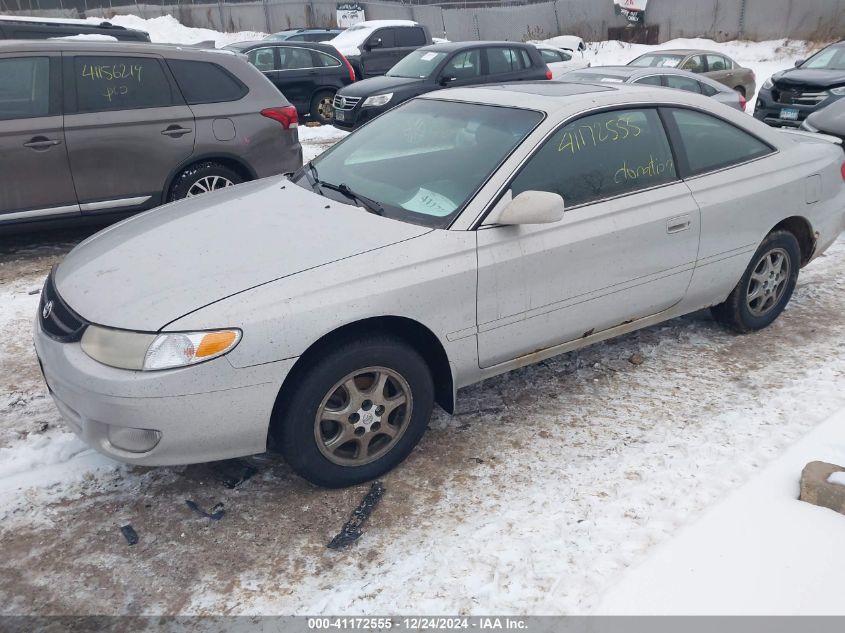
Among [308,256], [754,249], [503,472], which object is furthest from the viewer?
[754,249]

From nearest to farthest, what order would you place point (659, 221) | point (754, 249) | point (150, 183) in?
1. point (659, 221)
2. point (754, 249)
3. point (150, 183)

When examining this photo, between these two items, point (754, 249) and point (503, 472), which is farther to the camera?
point (754, 249)

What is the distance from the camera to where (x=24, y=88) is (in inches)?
222

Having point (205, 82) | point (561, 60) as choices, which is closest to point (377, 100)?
point (205, 82)

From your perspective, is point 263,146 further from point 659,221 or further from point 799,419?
point 799,419

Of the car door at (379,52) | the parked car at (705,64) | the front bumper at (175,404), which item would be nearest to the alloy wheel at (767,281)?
the front bumper at (175,404)

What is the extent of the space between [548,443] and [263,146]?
4327 mm

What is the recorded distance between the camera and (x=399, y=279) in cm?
295

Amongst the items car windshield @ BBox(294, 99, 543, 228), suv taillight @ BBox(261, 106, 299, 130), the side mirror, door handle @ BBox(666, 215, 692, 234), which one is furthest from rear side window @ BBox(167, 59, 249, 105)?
door handle @ BBox(666, 215, 692, 234)

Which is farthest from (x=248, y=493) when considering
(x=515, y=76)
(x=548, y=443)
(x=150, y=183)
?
(x=515, y=76)

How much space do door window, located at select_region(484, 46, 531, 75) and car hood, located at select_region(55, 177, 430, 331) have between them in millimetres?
9290

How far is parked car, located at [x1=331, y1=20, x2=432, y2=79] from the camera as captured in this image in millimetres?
16594

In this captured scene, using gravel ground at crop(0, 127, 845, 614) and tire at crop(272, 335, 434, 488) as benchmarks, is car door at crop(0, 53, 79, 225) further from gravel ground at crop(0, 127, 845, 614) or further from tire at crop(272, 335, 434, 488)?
tire at crop(272, 335, 434, 488)

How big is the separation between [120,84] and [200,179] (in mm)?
1004
